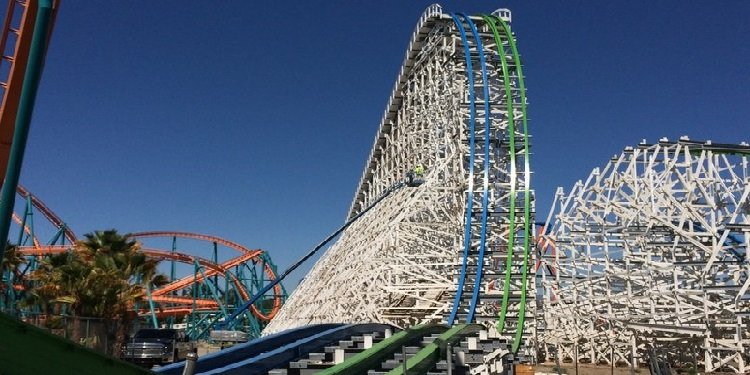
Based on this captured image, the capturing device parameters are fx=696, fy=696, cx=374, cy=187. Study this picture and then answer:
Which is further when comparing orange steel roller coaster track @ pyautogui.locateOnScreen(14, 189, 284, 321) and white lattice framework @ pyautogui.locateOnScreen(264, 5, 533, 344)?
orange steel roller coaster track @ pyautogui.locateOnScreen(14, 189, 284, 321)

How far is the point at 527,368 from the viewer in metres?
15.4

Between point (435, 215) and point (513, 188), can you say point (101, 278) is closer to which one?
point (435, 215)

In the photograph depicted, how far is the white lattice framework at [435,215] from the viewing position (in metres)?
20.0

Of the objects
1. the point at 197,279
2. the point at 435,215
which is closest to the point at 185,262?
the point at 197,279

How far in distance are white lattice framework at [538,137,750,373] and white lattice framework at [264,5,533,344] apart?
5.78ft

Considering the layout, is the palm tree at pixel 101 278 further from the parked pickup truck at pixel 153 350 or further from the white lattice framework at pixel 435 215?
the white lattice framework at pixel 435 215

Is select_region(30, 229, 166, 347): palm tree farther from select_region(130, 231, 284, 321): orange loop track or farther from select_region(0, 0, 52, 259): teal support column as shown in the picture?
select_region(130, 231, 284, 321): orange loop track

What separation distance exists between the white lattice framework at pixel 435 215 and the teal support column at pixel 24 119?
13.0 meters

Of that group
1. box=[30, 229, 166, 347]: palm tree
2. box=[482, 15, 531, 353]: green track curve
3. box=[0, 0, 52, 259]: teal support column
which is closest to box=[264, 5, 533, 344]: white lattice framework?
box=[482, 15, 531, 353]: green track curve

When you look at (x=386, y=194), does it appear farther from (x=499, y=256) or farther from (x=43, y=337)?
(x=43, y=337)

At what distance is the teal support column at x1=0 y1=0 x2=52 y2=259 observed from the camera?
644cm

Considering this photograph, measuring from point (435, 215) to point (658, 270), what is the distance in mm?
7753

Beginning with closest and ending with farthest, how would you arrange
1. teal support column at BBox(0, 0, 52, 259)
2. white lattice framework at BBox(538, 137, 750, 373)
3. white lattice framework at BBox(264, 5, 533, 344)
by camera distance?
teal support column at BBox(0, 0, 52, 259)
white lattice framework at BBox(538, 137, 750, 373)
white lattice framework at BBox(264, 5, 533, 344)

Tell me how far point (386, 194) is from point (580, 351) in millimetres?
9104
